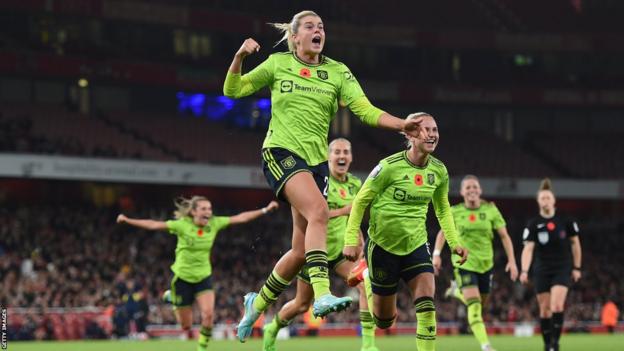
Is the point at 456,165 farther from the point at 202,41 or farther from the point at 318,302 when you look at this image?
the point at 318,302

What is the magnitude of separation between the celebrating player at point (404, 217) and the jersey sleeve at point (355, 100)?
1.46 meters

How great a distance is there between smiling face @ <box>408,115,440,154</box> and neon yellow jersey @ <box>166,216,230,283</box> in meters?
6.60

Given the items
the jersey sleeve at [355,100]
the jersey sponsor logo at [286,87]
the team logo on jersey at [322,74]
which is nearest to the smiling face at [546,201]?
the jersey sleeve at [355,100]

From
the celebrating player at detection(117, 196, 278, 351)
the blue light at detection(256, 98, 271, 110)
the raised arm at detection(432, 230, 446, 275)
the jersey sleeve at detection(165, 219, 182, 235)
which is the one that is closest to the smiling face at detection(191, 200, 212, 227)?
the celebrating player at detection(117, 196, 278, 351)

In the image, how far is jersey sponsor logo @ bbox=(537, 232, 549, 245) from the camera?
15.8m

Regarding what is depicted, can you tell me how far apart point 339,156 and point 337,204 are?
2.05ft

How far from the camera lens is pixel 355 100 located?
9344 mm

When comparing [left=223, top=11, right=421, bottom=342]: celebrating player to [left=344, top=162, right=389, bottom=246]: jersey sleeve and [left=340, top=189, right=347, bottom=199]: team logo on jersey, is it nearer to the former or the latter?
[left=344, top=162, right=389, bottom=246]: jersey sleeve

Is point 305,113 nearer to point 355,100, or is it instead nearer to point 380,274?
point 355,100

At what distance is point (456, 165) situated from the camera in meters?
44.5

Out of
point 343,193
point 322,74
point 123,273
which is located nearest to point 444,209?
point 322,74

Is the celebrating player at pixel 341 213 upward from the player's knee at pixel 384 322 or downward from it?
upward

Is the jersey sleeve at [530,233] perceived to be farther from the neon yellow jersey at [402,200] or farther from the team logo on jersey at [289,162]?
the team logo on jersey at [289,162]

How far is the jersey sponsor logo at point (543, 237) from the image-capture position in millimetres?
15812
